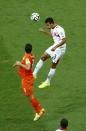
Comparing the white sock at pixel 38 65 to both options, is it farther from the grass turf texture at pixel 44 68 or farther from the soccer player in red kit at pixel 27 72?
the soccer player in red kit at pixel 27 72

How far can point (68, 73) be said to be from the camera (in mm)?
23453

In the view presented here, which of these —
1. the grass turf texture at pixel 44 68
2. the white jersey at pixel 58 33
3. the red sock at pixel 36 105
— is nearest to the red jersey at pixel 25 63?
the red sock at pixel 36 105

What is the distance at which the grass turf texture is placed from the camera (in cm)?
2017

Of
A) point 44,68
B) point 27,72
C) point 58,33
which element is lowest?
point 44,68

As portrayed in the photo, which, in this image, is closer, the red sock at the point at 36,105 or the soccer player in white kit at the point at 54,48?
the red sock at the point at 36,105

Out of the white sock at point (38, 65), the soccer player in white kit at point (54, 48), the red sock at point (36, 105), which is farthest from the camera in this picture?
the white sock at point (38, 65)

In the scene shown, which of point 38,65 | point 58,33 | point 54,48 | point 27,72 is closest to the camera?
point 27,72

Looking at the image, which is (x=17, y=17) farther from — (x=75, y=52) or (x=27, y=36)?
(x=75, y=52)

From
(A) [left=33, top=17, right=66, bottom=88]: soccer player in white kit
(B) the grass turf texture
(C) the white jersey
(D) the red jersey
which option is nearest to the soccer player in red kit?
(D) the red jersey

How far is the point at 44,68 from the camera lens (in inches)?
941

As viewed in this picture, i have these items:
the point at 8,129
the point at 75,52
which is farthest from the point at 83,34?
the point at 8,129

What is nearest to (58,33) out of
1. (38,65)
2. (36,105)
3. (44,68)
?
(38,65)

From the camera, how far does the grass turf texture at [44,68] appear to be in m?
20.2

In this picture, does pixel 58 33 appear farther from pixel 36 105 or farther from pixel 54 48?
pixel 36 105
